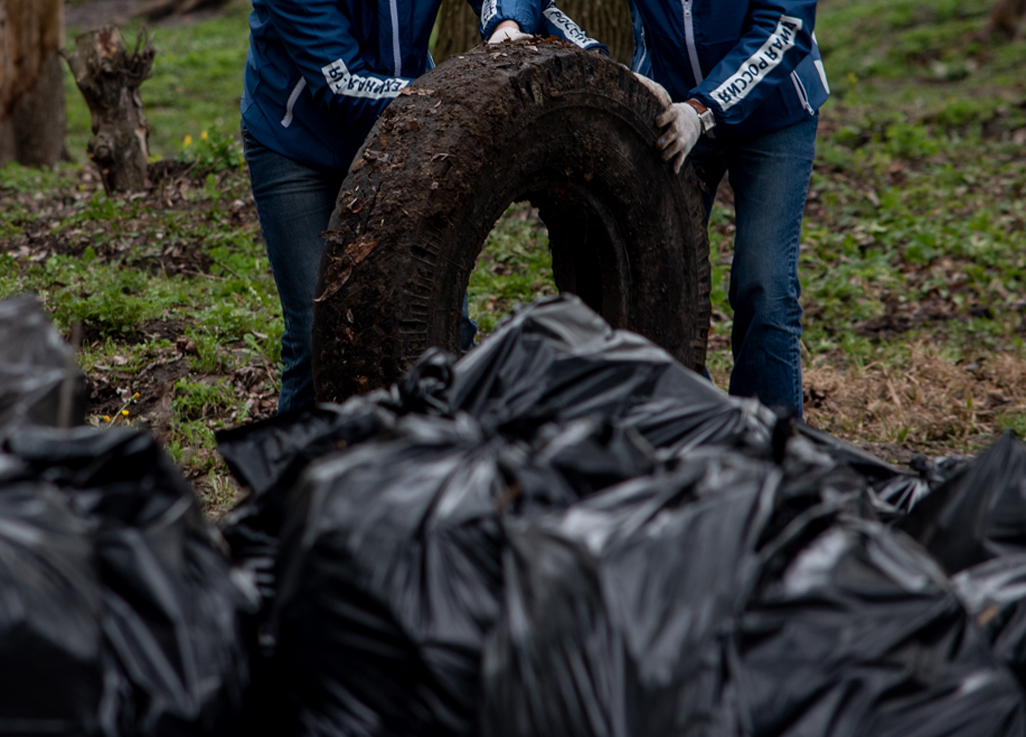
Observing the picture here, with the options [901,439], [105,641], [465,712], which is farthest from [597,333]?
[901,439]

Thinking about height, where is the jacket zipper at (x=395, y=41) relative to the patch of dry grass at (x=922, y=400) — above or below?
above

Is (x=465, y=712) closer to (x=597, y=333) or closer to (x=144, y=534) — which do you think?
(x=144, y=534)

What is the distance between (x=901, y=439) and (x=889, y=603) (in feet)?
10.5

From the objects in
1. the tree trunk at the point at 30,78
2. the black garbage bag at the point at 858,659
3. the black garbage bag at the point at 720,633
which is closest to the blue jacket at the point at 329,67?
the black garbage bag at the point at 720,633

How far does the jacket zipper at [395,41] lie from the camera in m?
3.17

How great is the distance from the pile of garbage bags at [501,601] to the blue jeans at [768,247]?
187 cm

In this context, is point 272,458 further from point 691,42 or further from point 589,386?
point 691,42

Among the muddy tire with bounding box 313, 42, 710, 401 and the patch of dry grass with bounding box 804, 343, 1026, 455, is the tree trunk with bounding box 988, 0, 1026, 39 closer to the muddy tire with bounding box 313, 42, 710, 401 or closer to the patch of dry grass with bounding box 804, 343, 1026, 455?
the patch of dry grass with bounding box 804, 343, 1026, 455

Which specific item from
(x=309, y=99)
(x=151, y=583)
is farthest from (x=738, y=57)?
(x=151, y=583)

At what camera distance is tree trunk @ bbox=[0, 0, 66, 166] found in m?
7.59

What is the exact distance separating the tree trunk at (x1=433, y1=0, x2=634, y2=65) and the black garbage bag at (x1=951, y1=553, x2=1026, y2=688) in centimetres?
534

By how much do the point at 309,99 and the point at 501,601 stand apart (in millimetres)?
2351

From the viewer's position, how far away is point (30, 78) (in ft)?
26.7

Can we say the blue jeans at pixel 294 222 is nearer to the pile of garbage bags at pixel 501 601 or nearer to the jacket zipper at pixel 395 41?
the jacket zipper at pixel 395 41
